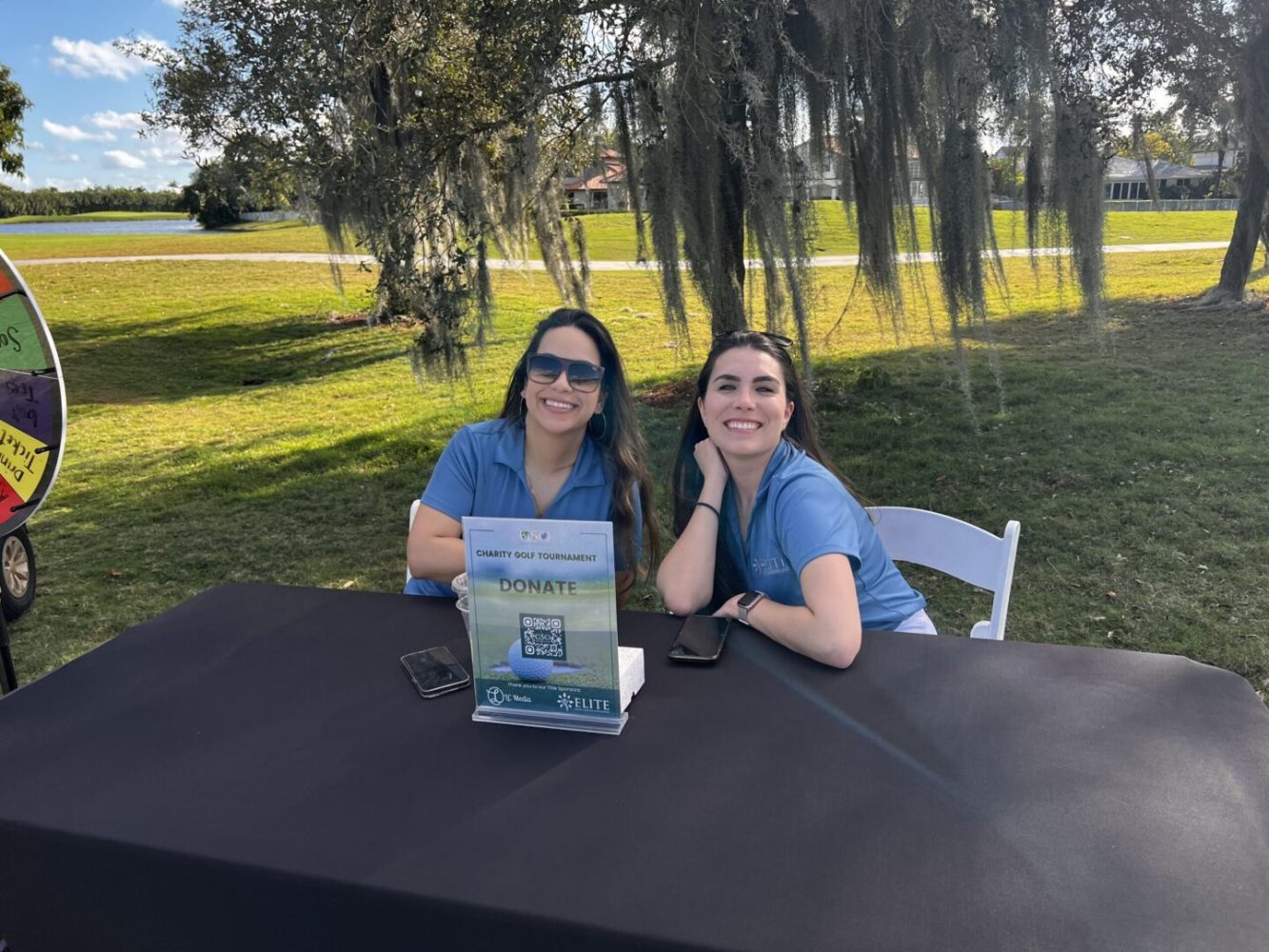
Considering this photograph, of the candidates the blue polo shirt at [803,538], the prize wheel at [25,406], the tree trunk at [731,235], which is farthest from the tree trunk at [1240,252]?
the prize wheel at [25,406]

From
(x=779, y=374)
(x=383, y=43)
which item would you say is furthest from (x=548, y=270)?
(x=779, y=374)

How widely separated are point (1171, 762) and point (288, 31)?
11.8 feet

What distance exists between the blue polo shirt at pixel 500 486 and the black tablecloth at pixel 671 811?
62cm

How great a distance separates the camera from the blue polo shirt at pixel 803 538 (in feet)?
5.38

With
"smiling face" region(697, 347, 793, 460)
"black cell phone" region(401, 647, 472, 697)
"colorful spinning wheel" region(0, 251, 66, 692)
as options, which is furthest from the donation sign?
"colorful spinning wheel" region(0, 251, 66, 692)

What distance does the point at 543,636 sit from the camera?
128 cm

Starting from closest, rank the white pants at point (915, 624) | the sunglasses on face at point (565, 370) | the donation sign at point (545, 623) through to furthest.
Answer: the donation sign at point (545, 623), the white pants at point (915, 624), the sunglasses on face at point (565, 370)

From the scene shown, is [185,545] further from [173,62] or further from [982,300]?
[982,300]

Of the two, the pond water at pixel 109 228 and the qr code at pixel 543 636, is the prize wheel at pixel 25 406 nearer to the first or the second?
the qr code at pixel 543 636

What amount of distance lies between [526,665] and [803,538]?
23.6 inches

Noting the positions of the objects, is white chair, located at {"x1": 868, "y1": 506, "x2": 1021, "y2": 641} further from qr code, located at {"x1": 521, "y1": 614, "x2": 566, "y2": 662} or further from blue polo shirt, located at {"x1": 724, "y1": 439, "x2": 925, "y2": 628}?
qr code, located at {"x1": 521, "y1": 614, "x2": 566, "y2": 662}

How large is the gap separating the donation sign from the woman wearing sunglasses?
0.70 metres

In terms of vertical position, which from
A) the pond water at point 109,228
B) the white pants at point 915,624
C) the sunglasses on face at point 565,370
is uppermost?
the pond water at point 109,228

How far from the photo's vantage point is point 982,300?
3531mm
